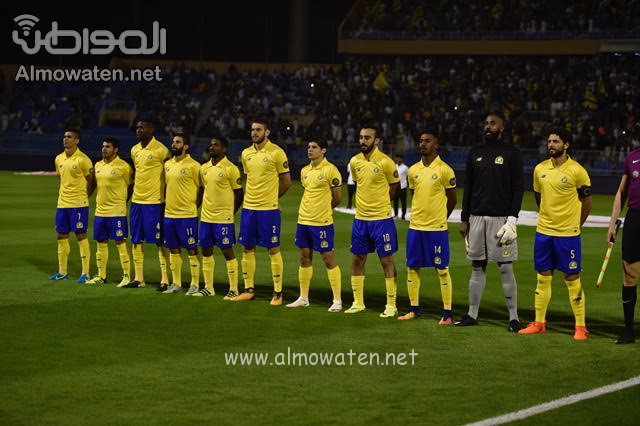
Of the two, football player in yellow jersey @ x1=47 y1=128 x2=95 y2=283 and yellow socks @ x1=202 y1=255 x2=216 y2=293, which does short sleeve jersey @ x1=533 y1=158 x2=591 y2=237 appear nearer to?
yellow socks @ x1=202 y1=255 x2=216 y2=293

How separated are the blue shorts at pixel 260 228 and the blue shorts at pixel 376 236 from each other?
1327 millimetres

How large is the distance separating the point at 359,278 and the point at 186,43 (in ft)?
150

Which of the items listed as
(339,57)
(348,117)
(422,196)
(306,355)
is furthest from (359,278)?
(339,57)

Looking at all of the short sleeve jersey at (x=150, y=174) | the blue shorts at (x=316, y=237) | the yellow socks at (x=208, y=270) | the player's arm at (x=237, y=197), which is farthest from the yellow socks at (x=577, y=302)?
the short sleeve jersey at (x=150, y=174)

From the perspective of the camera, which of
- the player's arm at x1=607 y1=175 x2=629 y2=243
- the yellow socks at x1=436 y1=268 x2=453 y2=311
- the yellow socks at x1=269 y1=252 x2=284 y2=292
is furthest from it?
the yellow socks at x1=269 y1=252 x2=284 y2=292

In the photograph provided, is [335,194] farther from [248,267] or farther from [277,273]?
[248,267]

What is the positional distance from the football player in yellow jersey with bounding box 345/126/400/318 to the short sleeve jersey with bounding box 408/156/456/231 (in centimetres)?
44

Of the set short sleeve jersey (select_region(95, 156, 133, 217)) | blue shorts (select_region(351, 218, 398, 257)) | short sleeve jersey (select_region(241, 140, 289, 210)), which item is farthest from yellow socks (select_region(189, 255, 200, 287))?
blue shorts (select_region(351, 218, 398, 257))

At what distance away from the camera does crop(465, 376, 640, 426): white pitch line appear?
7.76m

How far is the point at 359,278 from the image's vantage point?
12.8 meters

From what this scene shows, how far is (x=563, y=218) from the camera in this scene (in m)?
11.2

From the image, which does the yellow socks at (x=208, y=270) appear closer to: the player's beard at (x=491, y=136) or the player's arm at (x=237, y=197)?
the player's arm at (x=237, y=197)

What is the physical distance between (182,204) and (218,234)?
83 cm

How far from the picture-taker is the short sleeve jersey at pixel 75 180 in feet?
51.3
